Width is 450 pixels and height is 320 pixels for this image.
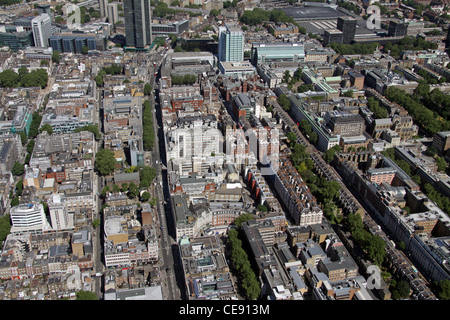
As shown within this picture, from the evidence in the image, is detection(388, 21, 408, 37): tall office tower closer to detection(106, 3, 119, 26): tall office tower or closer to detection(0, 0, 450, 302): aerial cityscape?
detection(0, 0, 450, 302): aerial cityscape

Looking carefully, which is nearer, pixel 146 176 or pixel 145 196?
pixel 145 196

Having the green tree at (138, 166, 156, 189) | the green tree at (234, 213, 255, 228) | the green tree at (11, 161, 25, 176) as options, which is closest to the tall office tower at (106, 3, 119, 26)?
the green tree at (11, 161, 25, 176)

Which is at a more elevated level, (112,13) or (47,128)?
(112,13)

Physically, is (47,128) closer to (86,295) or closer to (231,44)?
(86,295)

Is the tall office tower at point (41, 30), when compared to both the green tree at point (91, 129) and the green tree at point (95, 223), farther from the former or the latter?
the green tree at point (95, 223)

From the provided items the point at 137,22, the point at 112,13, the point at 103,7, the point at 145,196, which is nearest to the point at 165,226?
the point at 145,196

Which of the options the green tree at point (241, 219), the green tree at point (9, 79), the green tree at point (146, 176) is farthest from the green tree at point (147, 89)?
the green tree at point (241, 219)
